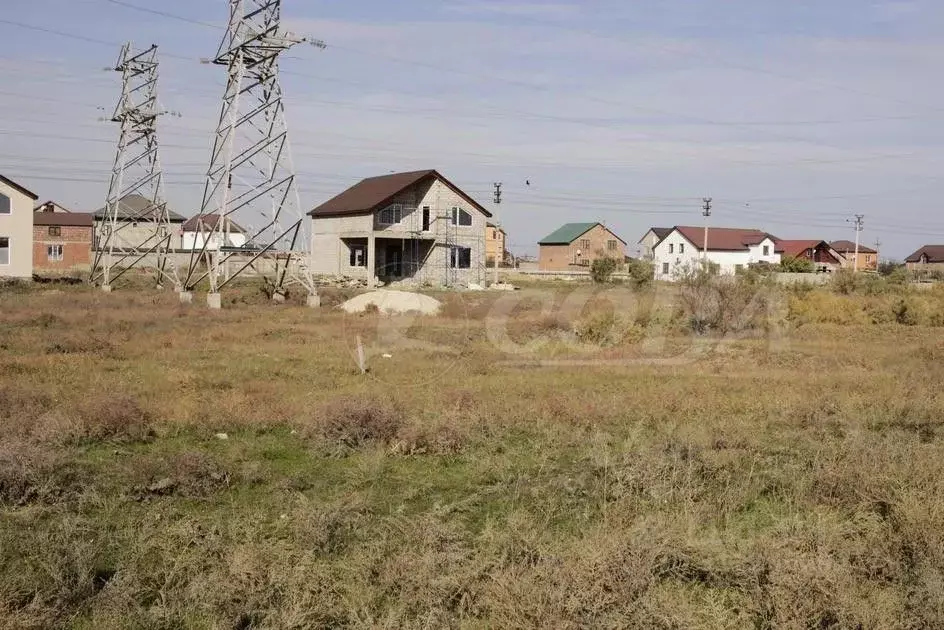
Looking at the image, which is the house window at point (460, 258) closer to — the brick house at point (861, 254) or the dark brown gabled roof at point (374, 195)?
the dark brown gabled roof at point (374, 195)

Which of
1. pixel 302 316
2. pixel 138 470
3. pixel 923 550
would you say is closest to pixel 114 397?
pixel 138 470

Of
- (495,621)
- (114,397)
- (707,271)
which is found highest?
(707,271)

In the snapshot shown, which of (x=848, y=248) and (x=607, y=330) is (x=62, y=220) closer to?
(x=607, y=330)

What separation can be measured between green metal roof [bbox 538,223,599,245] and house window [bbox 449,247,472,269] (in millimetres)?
31596

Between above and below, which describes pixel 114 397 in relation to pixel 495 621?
above

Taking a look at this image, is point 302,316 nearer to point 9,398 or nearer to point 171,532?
point 9,398

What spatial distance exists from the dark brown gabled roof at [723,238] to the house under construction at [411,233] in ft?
96.1

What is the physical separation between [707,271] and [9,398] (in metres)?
20.5

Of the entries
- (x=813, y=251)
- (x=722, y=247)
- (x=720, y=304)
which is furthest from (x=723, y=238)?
(x=720, y=304)

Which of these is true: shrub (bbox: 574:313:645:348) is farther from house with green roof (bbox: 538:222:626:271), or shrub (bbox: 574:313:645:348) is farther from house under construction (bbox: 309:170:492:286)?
house with green roof (bbox: 538:222:626:271)

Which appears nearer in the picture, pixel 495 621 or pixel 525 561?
pixel 495 621

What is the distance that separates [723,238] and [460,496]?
220 feet

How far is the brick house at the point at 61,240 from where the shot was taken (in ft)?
184

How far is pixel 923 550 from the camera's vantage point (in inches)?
256
